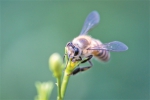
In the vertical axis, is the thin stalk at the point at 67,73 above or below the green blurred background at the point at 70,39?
below

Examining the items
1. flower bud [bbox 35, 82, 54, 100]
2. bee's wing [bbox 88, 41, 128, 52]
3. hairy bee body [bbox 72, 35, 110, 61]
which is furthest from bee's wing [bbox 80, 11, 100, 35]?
flower bud [bbox 35, 82, 54, 100]

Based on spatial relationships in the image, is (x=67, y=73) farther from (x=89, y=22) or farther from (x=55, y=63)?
(x=89, y=22)

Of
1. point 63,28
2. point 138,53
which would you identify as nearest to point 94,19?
point 138,53

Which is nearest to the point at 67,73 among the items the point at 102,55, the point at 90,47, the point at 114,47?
the point at 114,47

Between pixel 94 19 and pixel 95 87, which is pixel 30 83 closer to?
pixel 95 87

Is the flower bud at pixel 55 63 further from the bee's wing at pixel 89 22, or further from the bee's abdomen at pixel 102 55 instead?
the bee's wing at pixel 89 22

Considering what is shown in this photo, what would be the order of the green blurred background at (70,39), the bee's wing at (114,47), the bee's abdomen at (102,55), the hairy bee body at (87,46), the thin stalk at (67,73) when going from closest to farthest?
the thin stalk at (67,73), the bee's wing at (114,47), the hairy bee body at (87,46), the bee's abdomen at (102,55), the green blurred background at (70,39)

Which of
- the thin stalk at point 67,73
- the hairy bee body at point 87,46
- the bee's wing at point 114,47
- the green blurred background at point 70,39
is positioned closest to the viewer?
the thin stalk at point 67,73

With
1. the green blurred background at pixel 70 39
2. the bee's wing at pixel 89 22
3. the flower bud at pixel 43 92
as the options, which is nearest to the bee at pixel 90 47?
the bee's wing at pixel 89 22
